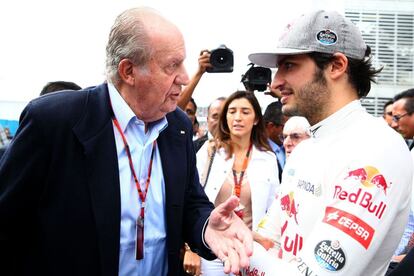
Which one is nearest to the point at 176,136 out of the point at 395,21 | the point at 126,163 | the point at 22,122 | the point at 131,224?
the point at 126,163

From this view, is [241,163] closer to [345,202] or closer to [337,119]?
[337,119]

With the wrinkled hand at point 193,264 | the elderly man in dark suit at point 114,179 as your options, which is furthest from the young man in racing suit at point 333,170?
the wrinkled hand at point 193,264

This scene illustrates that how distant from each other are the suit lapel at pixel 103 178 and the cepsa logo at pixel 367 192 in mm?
817

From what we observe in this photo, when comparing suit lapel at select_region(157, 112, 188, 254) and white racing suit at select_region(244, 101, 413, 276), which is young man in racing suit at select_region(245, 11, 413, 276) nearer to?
white racing suit at select_region(244, 101, 413, 276)

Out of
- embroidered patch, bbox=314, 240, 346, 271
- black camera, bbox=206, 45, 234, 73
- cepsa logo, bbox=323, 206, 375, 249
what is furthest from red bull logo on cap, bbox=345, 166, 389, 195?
black camera, bbox=206, 45, 234, 73

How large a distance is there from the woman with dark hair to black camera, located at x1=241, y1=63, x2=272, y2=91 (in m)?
0.10

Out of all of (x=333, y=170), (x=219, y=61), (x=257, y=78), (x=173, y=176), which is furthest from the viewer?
(x=257, y=78)

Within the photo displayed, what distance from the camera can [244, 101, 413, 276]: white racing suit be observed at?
1495 millimetres

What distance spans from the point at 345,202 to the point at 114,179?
85cm

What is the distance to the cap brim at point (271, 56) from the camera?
6.53ft

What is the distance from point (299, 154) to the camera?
2.08 meters

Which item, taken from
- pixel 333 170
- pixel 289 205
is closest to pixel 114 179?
pixel 289 205

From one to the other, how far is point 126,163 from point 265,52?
78 centimetres

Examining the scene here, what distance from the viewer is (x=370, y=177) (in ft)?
5.06
